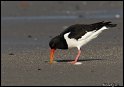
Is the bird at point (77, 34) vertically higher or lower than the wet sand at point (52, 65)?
higher

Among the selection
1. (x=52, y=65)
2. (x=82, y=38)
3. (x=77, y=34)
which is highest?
(x=77, y=34)

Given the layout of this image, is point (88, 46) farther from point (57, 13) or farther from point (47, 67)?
point (57, 13)

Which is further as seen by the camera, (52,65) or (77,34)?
(77,34)

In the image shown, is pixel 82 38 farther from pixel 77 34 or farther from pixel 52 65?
pixel 52 65

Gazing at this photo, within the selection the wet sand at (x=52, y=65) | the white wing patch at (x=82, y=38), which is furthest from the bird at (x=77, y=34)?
the wet sand at (x=52, y=65)

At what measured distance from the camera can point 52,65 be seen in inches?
484

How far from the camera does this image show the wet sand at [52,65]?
10492 millimetres

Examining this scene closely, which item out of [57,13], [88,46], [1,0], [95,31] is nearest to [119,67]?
[95,31]

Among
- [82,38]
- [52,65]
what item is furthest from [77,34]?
[52,65]

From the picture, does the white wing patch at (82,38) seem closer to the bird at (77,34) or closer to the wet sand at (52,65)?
the bird at (77,34)

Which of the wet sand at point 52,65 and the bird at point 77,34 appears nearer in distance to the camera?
the wet sand at point 52,65

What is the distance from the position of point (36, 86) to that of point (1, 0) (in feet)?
68.2

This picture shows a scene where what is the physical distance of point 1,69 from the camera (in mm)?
11789

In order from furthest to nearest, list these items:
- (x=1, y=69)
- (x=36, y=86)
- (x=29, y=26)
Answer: (x=29, y=26) < (x=1, y=69) < (x=36, y=86)
